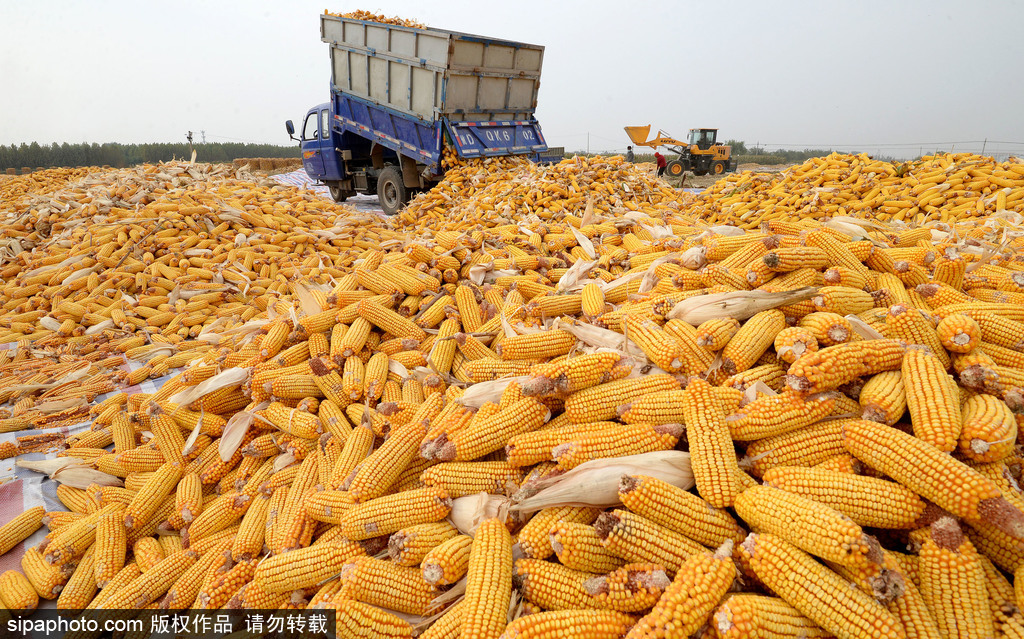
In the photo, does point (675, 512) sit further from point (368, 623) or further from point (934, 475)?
point (368, 623)

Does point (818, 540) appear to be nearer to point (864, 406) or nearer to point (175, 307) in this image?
point (864, 406)

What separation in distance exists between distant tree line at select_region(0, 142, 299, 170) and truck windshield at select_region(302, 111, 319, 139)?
15.6 m

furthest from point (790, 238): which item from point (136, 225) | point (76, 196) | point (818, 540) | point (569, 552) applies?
point (76, 196)

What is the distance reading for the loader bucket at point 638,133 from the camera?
73.9 ft

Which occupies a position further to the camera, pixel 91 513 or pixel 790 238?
pixel 91 513

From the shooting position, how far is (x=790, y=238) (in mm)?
3025

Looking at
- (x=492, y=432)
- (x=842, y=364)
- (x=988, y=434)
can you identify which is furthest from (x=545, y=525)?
(x=988, y=434)

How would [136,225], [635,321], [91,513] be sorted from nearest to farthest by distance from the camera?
[635,321] → [91,513] → [136,225]

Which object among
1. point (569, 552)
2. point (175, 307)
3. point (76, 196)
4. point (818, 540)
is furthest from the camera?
point (76, 196)

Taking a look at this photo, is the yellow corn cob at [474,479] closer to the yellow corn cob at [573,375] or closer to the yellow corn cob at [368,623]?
the yellow corn cob at [573,375]

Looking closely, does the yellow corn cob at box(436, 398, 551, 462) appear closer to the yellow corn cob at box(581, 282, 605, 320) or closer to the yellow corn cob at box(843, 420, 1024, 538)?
the yellow corn cob at box(581, 282, 605, 320)

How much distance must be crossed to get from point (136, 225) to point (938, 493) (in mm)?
10966

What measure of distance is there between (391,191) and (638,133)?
1354 centimetres

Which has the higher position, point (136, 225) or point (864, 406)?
point (136, 225)
